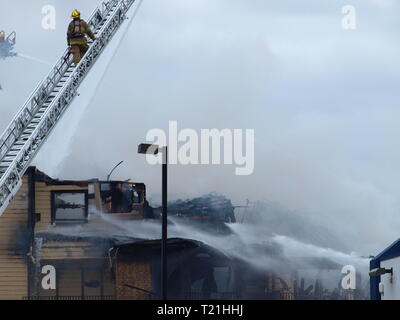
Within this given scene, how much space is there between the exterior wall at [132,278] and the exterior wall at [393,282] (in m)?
11.7

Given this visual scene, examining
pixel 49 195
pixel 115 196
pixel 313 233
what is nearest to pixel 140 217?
pixel 115 196

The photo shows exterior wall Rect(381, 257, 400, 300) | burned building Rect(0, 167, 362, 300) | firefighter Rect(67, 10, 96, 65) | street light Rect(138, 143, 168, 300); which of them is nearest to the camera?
street light Rect(138, 143, 168, 300)

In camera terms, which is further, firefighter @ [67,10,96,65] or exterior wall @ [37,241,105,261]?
exterior wall @ [37,241,105,261]

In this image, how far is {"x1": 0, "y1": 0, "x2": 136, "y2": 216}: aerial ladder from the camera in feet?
101

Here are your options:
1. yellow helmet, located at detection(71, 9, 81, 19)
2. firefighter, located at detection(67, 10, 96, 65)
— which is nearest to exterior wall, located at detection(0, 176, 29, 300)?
firefighter, located at detection(67, 10, 96, 65)

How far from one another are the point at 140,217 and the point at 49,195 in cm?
506

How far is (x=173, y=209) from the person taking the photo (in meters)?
49.2

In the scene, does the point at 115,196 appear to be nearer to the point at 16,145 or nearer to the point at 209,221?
the point at 209,221

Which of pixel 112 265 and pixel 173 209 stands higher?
pixel 173 209

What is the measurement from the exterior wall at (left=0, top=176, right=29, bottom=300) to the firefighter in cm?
1302

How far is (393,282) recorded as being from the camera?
32375mm

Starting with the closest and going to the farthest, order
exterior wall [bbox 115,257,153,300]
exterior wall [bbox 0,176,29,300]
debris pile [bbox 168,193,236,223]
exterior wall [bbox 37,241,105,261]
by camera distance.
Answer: exterior wall [bbox 115,257,153,300], exterior wall [bbox 0,176,29,300], exterior wall [bbox 37,241,105,261], debris pile [bbox 168,193,236,223]

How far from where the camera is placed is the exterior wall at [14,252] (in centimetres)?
4441

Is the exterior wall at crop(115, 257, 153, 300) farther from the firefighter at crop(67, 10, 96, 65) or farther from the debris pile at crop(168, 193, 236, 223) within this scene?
the firefighter at crop(67, 10, 96, 65)
